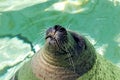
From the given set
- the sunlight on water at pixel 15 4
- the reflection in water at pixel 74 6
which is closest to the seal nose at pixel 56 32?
the reflection in water at pixel 74 6

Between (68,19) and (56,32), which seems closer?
(56,32)

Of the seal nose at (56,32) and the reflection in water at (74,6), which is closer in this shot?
the seal nose at (56,32)

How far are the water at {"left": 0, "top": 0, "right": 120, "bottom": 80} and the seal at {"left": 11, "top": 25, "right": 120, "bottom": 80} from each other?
→ 2.26m

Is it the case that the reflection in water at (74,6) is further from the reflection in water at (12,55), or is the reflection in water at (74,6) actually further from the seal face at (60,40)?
the seal face at (60,40)

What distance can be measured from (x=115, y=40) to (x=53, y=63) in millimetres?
2839

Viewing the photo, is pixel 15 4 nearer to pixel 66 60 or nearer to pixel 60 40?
pixel 66 60

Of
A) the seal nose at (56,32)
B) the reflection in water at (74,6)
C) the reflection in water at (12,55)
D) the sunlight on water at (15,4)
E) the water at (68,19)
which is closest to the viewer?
the seal nose at (56,32)

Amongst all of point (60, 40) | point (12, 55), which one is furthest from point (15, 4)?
point (60, 40)

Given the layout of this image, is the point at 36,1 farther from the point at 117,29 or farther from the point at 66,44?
the point at 66,44

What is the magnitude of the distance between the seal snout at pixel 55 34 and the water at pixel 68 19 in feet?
9.23

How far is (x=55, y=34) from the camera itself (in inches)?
135

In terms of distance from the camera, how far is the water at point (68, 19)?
6.48 m

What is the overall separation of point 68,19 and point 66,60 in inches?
120

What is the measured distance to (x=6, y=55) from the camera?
20.5 ft
